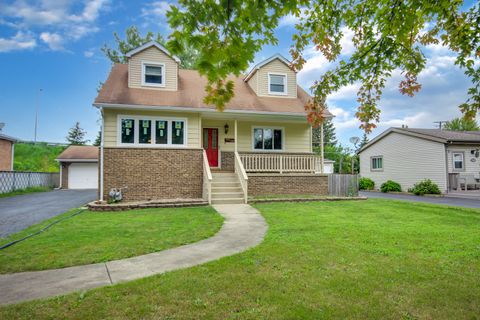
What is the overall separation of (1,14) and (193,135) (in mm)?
12279

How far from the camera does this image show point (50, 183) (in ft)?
80.6

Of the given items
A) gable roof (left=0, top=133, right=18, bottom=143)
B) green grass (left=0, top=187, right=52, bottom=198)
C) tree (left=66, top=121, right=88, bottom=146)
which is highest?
tree (left=66, top=121, right=88, bottom=146)

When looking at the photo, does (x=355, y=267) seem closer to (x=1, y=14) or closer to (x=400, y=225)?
(x=400, y=225)

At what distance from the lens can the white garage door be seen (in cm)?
2473

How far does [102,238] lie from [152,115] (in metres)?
7.90

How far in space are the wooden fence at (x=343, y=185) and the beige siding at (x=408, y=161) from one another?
9038 mm

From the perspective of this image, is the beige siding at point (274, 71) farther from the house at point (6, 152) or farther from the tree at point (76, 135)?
the tree at point (76, 135)

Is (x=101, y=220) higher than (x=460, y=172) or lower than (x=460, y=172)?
lower

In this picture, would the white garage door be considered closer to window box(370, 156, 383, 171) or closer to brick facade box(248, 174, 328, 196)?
brick facade box(248, 174, 328, 196)

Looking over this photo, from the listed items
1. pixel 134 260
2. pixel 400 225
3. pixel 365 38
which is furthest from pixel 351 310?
pixel 400 225

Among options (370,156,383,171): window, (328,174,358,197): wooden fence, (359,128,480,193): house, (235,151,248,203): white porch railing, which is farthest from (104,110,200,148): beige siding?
(370,156,383,171): window

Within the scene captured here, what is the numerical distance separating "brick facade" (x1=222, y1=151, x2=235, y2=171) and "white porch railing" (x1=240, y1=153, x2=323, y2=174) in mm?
805

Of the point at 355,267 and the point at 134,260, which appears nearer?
the point at 355,267

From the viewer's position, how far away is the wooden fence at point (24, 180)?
702 inches
